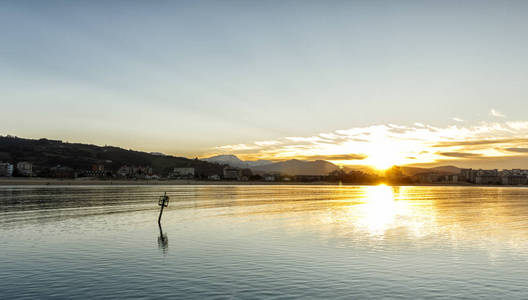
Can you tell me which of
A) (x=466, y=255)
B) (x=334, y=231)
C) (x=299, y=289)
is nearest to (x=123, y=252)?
(x=299, y=289)

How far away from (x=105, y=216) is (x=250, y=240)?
89.8 feet

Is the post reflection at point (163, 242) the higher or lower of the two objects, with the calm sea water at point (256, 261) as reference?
lower

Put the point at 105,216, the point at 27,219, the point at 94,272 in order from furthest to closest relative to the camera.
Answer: the point at 105,216 → the point at 27,219 → the point at 94,272

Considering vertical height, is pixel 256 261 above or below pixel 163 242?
above

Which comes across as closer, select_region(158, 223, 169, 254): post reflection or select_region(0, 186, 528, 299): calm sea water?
select_region(0, 186, 528, 299): calm sea water

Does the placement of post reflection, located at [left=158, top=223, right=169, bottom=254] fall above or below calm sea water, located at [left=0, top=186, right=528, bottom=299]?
below

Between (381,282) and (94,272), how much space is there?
16.9 m

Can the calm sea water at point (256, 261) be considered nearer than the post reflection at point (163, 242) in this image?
Yes

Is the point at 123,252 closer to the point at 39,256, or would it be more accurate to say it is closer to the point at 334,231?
the point at 39,256

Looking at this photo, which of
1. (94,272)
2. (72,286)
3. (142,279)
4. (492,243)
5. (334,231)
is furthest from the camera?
(334,231)

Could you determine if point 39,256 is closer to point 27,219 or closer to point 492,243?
point 27,219

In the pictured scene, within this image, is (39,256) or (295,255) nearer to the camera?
(39,256)

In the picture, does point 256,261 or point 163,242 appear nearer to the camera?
point 256,261

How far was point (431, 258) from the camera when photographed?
2895 centimetres
